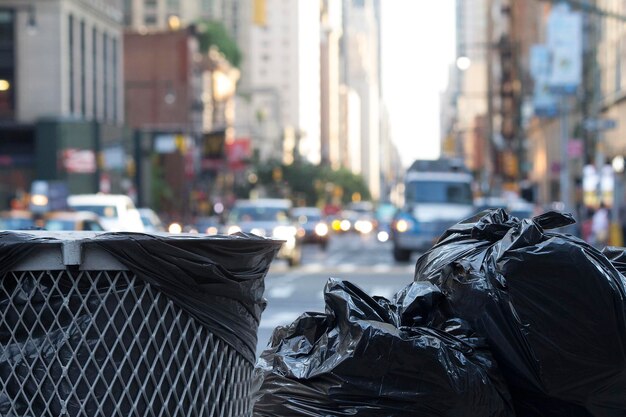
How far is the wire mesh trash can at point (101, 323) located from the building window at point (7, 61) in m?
55.2

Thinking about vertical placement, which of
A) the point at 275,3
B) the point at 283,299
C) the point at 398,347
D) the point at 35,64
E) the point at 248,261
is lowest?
the point at 283,299

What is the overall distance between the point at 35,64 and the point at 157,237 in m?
54.3

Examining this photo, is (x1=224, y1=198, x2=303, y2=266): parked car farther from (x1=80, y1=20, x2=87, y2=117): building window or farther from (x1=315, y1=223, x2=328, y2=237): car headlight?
(x1=80, y1=20, x2=87, y2=117): building window

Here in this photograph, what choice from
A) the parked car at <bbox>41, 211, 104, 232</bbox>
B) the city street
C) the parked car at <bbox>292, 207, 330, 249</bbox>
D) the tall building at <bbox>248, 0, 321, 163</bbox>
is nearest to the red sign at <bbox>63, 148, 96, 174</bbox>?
the parked car at <bbox>292, 207, 330, 249</bbox>

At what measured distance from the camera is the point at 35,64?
5606 centimetres

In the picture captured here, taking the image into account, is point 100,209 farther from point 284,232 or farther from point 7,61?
point 7,61

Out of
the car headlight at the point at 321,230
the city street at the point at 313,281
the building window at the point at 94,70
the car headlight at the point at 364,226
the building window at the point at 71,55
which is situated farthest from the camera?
the car headlight at the point at 364,226

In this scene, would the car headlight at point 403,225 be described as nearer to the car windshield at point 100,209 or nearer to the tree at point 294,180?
the car windshield at point 100,209

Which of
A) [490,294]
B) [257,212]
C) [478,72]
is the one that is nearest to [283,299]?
[257,212]

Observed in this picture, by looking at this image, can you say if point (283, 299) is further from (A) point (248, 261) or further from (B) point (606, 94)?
(B) point (606, 94)

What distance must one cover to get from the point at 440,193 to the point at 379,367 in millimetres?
31863

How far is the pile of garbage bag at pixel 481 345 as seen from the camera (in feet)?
13.8

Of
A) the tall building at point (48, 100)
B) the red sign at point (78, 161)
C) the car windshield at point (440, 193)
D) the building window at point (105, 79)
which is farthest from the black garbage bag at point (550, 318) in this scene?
the building window at point (105, 79)

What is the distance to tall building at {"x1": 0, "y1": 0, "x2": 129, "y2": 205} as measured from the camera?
183 feet
